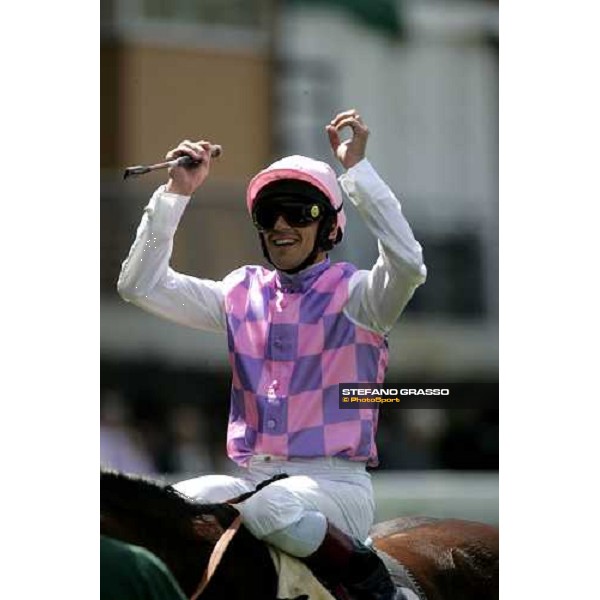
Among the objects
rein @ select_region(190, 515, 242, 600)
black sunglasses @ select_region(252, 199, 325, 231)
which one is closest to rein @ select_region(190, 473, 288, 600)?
rein @ select_region(190, 515, 242, 600)

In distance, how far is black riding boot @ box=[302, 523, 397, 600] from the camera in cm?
244

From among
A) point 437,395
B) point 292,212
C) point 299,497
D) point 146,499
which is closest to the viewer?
point 146,499

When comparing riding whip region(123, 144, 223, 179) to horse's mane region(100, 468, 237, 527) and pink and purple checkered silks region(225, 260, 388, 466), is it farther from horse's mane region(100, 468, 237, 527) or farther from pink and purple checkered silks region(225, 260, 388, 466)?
horse's mane region(100, 468, 237, 527)

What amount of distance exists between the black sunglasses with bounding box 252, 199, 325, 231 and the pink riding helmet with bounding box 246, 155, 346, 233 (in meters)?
0.04

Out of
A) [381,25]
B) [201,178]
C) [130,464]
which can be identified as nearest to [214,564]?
[130,464]

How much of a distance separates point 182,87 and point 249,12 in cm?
20

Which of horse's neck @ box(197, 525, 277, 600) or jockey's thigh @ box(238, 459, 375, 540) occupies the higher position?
jockey's thigh @ box(238, 459, 375, 540)

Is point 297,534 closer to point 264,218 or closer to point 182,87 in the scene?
point 264,218

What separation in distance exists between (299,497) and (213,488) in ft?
0.51

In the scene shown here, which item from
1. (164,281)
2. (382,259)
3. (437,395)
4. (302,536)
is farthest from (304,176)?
(302,536)

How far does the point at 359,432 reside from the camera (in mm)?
2602

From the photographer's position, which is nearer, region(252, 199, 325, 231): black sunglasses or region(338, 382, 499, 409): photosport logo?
region(252, 199, 325, 231): black sunglasses

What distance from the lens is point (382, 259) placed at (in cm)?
254

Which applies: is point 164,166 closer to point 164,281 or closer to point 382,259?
point 164,281
